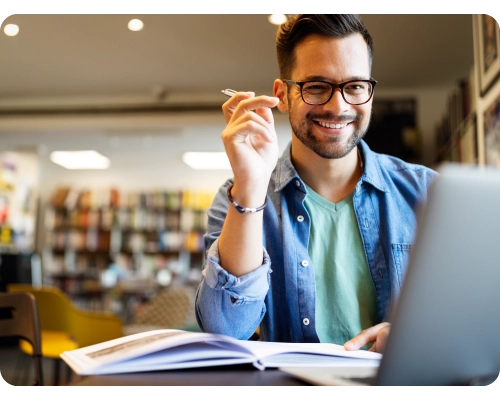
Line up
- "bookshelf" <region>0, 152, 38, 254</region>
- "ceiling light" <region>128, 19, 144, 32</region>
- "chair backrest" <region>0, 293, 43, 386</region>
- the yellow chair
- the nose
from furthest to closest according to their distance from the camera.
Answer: "bookshelf" <region>0, 152, 38, 254</region> → the yellow chair → "ceiling light" <region>128, 19, 144, 32</region> → "chair backrest" <region>0, 293, 43, 386</region> → the nose

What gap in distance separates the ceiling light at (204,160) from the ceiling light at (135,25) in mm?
4436

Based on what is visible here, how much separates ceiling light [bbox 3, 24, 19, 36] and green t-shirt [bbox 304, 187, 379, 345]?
61.9 inches

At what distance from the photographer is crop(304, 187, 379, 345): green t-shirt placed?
1124 mm

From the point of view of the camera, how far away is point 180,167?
29.1 ft

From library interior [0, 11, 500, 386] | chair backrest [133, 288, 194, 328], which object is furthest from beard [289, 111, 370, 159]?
chair backrest [133, 288, 194, 328]

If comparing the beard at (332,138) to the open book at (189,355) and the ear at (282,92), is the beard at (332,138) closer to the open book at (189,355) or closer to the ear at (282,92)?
the ear at (282,92)

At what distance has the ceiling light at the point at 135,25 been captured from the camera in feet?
10.6

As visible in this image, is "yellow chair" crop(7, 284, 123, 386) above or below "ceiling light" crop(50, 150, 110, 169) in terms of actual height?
below

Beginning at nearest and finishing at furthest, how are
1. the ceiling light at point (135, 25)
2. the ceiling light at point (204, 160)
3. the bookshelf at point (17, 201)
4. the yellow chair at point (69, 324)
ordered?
1. the ceiling light at point (135, 25)
2. the yellow chair at point (69, 324)
3. the bookshelf at point (17, 201)
4. the ceiling light at point (204, 160)

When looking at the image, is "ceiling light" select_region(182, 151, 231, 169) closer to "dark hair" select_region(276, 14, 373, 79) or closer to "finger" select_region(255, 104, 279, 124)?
"dark hair" select_region(276, 14, 373, 79)

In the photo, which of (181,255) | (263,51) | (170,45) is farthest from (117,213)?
(263,51)

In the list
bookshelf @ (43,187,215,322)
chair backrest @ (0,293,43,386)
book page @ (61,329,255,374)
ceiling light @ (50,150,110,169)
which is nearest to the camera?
book page @ (61,329,255,374)

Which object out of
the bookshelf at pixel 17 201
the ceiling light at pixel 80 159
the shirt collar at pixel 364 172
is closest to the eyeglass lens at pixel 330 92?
the shirt collar at pixel 364 172

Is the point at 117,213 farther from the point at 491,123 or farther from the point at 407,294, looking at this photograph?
the point at 407,294
